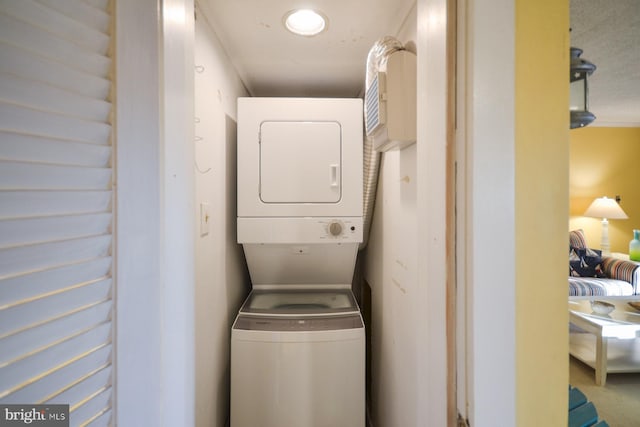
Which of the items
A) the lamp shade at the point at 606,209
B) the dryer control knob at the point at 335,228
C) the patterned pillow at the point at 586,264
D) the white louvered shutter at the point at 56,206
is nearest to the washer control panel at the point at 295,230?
the dryer control knob at the point at 335,228

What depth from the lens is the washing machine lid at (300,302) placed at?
1966mm

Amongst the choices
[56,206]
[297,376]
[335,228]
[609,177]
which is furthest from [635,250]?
[56,206]

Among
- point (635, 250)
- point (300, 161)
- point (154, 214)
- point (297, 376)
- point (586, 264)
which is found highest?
point (300, 161)

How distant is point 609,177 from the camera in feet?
17.0

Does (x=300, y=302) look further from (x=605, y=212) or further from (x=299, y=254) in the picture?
(x=605, y=212)

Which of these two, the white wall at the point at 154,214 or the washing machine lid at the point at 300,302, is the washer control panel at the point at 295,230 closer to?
the washing machine lid at the point at 300,302

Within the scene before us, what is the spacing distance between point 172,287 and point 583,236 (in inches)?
265

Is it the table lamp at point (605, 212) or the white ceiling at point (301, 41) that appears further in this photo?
the table lamp at point (605, 212)

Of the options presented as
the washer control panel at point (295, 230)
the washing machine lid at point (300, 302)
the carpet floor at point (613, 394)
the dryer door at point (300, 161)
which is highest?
the dryer door at point (300, 161)

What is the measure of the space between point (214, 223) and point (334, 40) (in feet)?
4.70

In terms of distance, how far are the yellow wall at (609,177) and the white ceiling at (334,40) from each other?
2829 millimetres

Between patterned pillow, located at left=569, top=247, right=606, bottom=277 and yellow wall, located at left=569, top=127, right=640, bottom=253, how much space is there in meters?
1.20

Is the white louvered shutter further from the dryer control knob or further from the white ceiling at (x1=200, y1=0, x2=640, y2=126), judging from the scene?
the dryer control knob

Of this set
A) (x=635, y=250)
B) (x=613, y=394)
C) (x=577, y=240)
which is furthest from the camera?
(x=577, y=240)
